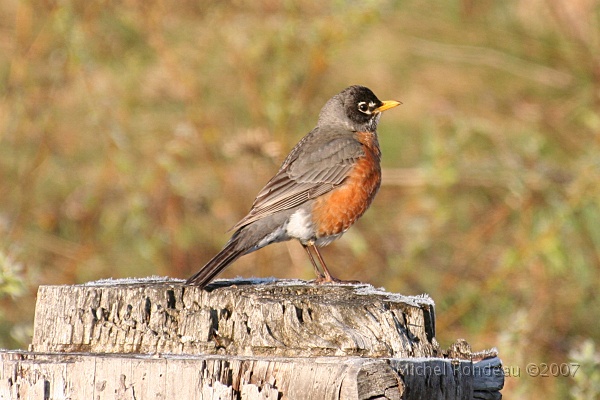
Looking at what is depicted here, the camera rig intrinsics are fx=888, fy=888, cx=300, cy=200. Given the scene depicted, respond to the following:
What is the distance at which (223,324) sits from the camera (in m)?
3.11

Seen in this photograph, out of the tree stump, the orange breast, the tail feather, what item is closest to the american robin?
the orange breast

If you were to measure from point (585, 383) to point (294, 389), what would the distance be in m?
2.17

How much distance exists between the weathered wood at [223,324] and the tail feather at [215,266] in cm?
29

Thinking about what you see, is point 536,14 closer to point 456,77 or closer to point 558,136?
point 456,77

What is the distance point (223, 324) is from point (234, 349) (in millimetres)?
139

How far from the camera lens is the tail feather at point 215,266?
357cm

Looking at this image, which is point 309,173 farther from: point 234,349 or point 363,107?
point 234,349

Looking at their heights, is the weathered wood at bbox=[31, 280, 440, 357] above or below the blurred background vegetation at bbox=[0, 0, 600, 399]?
Result: below

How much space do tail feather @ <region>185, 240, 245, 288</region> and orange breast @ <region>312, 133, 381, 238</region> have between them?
87 cm

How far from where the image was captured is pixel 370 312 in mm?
3141

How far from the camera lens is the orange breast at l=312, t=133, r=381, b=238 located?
5348 mm

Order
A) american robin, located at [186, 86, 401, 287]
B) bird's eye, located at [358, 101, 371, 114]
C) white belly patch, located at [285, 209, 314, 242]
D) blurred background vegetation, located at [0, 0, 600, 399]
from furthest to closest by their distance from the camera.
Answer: blurred background vegetation, located at [0, 0, 600, 399] → bird's eye, located at [358, 101, 371, 114] → white belly patch, located at [285, 209, 314, 242] → american robin, located at [186, 86, 401, 287]

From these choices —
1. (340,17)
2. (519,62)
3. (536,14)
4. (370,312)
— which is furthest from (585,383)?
(536,14)

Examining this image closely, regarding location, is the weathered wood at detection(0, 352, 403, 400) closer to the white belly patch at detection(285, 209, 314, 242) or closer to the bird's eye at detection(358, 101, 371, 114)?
the white belly patch at detection(285, 209, 314, 242)
